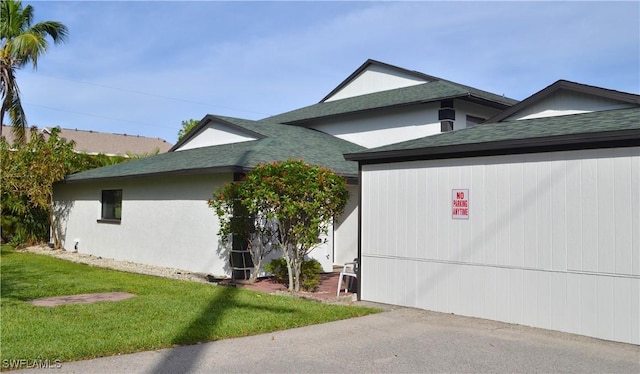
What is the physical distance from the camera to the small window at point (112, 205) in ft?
60.3

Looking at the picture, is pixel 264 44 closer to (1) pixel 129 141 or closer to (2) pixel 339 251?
(2) pixel 339 251

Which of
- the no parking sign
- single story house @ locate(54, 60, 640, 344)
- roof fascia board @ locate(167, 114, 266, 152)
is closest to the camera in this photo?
single story house @ locate(54, 60, 640, 344)

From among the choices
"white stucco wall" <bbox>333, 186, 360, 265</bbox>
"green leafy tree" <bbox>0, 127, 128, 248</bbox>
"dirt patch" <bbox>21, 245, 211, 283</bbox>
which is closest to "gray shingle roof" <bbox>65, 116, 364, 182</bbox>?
"green leafy tree" <bbox>0, 127, 128, 248</bbox>

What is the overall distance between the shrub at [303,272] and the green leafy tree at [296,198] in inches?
14.9

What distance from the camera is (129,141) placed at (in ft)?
163

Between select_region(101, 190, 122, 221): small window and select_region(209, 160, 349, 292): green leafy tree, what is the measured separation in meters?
8.34

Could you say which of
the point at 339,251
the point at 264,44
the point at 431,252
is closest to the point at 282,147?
the point at 339,251

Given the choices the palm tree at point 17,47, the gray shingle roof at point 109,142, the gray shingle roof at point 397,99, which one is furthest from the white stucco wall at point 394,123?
the gray shingle roof at point 109,142

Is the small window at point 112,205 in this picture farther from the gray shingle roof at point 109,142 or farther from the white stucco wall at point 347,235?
the gray shingle roof at point 109,142

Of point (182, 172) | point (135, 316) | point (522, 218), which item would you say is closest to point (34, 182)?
point (182, 172)

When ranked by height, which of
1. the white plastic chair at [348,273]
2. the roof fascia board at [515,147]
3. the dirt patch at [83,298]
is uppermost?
the roof fascia board at [515,147]

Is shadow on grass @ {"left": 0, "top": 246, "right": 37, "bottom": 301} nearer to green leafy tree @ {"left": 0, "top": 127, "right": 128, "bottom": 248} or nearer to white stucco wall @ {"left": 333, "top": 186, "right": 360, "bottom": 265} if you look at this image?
green leafy tree @ {"left": 0, "top": 127, "right": 128, "bottom": 248}

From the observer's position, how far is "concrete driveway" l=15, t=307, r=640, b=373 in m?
6.06

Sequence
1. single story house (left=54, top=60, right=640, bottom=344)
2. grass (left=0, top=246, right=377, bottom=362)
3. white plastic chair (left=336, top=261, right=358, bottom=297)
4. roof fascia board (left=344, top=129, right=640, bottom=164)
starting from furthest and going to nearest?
1. white plastic chair (left=336, top=261, right=358, bottom=297)
2. single story house (left=54, top=60, right=640, bottom=344)
3. roof fascia board (left=344, top=129, right=640, bottom=164)
4. grass (left=0, top=246, right=377, bottom=362)
